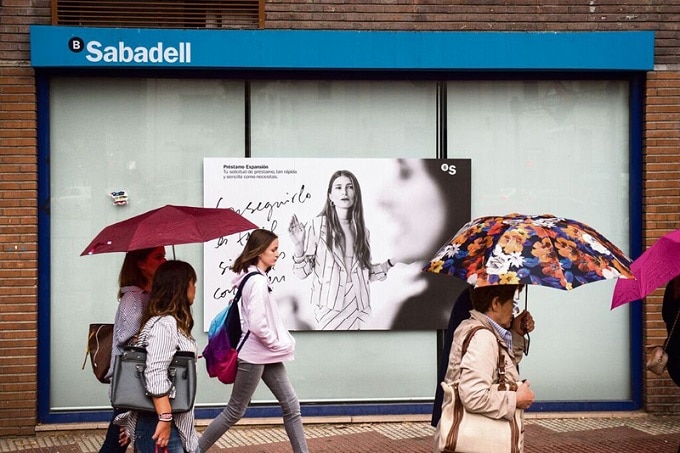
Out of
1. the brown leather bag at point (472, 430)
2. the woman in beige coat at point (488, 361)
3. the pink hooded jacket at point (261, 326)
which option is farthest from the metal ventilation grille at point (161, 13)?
the brown leather bag at point (472, 430)

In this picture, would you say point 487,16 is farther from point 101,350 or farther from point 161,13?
point 101,350

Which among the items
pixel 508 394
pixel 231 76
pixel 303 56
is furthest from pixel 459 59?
pixel 508 394

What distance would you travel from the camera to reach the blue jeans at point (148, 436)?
16.3 feet

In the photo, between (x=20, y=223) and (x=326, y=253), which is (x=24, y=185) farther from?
(x=326, y=253)

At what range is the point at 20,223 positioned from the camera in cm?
838

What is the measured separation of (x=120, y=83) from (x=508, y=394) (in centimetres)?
550

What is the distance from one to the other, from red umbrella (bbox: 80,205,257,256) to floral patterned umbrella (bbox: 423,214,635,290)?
135 centimetres

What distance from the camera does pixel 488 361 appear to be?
14.6 ft

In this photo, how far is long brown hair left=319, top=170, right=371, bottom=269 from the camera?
8820 mm

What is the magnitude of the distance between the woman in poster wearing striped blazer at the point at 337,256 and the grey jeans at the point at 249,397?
6.48ft

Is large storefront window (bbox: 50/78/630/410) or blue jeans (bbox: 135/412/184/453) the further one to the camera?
large storefront window (bbox: 50/78/630/410)

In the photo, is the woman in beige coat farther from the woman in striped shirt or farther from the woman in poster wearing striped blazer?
the woman in poster wearing striped blazer

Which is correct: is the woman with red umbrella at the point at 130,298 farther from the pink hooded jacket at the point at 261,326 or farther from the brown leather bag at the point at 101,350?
the pink hooded jacket at the point at 261,326

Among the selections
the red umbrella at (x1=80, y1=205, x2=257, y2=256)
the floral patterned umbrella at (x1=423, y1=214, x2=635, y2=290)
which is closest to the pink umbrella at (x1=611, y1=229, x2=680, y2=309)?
the floral patterned umbrella at (x1=423, y1=214, x2=635, y2=290)
